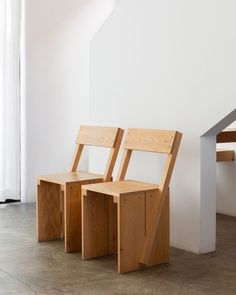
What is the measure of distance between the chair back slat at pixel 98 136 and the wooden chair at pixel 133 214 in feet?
0.51

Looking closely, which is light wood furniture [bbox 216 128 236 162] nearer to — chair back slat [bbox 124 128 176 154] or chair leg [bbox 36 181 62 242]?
chair back slat [bbox 124 128 176 154]

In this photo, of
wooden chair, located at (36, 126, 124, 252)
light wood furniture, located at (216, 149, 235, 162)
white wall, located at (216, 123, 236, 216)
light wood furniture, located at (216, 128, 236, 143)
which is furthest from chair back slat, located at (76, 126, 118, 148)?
white wall, located at (216, 123, 236, 216)

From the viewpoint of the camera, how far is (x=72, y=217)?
12.7 feet

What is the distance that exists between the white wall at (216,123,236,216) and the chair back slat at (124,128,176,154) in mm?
1583

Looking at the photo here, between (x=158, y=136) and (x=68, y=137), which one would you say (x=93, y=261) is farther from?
(x=68, y=137)

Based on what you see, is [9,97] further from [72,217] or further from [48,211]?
[72,217]

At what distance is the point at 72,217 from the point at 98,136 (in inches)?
27.6

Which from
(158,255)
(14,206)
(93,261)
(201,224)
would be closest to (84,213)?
(93,261)

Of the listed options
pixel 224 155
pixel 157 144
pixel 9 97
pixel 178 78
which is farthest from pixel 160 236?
pixel 9 97

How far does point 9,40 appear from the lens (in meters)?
5.73

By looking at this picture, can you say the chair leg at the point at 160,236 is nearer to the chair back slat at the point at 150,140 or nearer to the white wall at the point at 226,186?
the chair back slat at the point at 150,140

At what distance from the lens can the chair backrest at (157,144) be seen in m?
3.53

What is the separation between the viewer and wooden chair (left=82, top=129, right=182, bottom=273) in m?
3.37

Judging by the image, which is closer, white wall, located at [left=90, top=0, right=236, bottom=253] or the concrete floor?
the concrete floor
